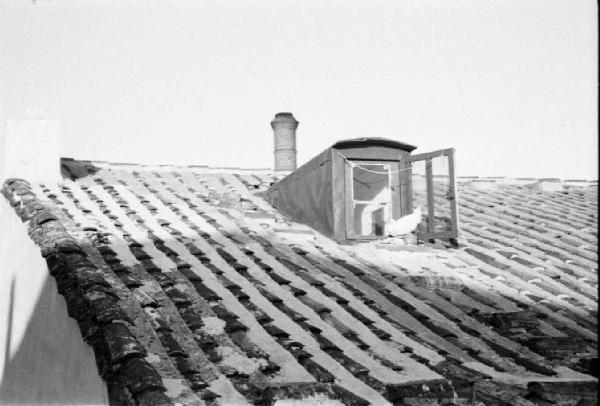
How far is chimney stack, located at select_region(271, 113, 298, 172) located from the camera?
13.3m

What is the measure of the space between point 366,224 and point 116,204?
3595mm

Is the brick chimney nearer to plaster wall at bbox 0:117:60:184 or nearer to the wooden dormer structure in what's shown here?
plaster wall at bbox 0:117:60:184

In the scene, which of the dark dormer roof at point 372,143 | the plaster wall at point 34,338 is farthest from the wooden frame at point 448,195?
the plaster wall at point 34,338

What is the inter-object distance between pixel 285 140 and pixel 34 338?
7.44 meters

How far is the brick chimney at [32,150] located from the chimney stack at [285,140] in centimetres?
490

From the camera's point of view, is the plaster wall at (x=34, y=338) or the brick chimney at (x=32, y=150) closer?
the plaster wall at (x=34, y=338)

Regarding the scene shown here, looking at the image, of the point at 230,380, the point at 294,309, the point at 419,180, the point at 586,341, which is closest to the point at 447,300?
the point at 586,341

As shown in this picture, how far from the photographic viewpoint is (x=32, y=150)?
9617 millimetres

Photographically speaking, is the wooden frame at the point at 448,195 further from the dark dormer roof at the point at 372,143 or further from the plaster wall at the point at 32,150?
the plaster wall at the point at 32,150

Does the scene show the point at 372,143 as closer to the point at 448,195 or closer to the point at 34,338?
the point at 448,195

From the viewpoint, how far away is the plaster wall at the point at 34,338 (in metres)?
5.33

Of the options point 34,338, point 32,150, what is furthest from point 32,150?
point 34,338

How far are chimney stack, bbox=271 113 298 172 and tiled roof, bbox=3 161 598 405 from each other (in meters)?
3.21

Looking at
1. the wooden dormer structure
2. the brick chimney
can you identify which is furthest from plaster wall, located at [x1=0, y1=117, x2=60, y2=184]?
the wooden dormer structure
